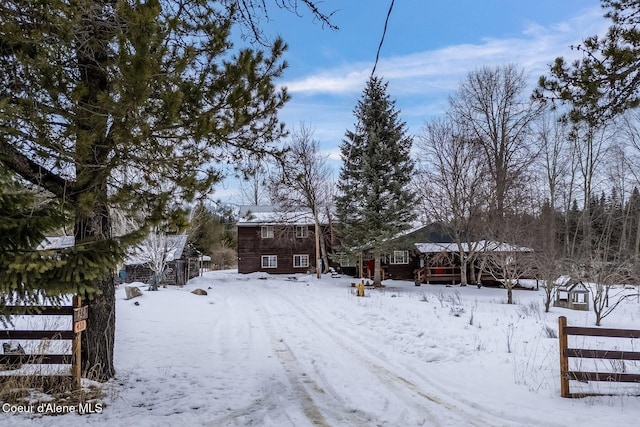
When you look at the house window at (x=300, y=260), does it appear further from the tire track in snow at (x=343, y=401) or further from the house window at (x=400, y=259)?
the tire track in snow at (x=343, y=401)

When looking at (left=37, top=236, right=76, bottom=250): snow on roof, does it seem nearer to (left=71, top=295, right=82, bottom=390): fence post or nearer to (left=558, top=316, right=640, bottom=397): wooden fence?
(left=71, top=295, right=82, bottom=390): fence post

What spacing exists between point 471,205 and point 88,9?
86.5 ft

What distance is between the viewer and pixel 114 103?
4.16 meters

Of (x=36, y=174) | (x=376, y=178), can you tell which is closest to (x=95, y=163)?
(x=36, y=174)

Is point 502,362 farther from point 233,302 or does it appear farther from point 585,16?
point 233,302

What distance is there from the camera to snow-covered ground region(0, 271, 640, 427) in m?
5.17

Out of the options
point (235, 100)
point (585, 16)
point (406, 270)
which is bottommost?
point (406, 270)

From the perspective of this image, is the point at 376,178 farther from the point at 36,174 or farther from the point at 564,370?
the point at 36,174

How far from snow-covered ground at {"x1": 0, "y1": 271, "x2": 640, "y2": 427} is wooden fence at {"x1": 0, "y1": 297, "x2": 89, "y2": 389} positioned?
0.64m

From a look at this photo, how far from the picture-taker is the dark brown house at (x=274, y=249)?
37.8 m

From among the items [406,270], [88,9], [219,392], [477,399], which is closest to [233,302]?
[219,392]

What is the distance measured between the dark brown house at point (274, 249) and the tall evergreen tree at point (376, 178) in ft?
32.9

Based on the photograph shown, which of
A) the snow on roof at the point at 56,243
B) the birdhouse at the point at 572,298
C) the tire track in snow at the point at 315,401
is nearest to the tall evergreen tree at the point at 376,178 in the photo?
the birdhouse at the point at 572,298

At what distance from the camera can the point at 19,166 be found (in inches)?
204
